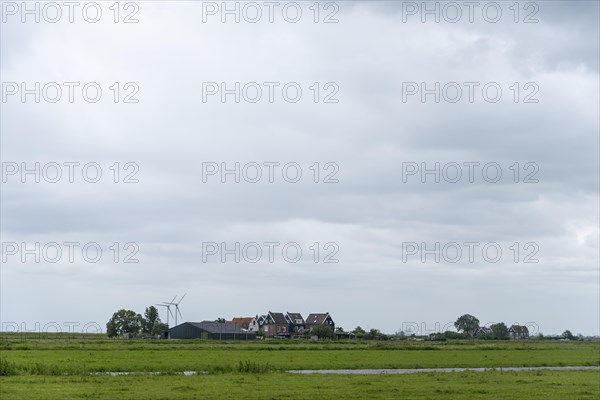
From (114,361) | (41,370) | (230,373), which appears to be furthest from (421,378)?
(114,361)

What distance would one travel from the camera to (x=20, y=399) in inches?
1442

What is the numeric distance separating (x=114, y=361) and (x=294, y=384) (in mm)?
33043

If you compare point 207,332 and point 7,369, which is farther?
point 207,332

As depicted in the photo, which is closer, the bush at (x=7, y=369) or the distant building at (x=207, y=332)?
the bush at (x=7, y=369)

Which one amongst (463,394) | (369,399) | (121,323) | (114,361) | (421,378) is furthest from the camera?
(121,323)

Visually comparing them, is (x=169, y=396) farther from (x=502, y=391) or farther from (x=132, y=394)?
(x=502, y=391)

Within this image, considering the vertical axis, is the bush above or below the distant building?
above

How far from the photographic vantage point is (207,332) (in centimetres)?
18262

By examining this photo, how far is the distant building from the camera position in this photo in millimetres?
181625

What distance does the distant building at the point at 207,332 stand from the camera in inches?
7151

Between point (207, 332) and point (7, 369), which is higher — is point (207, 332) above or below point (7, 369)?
below

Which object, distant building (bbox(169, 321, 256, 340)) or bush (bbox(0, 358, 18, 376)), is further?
distant building (bbox(169, 321, 256, 340))

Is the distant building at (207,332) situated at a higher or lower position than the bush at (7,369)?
lower

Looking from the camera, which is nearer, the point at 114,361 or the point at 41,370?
the point at 41,370
